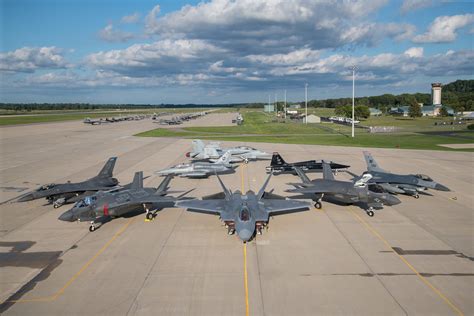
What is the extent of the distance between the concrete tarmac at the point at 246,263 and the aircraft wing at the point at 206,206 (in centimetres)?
130

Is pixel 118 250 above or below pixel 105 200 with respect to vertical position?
below

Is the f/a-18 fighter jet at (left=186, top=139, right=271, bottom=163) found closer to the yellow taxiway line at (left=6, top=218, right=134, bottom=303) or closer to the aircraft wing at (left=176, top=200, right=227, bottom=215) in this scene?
the aircraft wing at (left=176, top=200, right=227, bottom=215)

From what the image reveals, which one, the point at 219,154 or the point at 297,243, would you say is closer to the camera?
the point at 297,243

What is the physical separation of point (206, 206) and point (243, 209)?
375 centimetres

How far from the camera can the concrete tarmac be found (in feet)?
49.1

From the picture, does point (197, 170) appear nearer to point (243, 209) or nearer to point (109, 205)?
point (109, 205)

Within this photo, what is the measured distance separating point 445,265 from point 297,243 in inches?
312

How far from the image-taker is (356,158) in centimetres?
5334

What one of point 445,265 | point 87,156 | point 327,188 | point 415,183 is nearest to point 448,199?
point 415,183

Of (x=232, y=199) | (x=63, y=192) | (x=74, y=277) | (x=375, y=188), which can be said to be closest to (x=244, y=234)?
(x=232, y=199)

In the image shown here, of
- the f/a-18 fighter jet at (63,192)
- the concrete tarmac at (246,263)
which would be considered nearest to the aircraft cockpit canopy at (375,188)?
the concrete tarmac at (246,263)

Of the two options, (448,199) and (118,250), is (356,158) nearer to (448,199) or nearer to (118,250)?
(448,199)

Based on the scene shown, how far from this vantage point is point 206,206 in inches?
946

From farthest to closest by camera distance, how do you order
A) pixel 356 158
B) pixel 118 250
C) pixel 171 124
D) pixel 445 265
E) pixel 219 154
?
pixel 171 124 → pixel 356 158 → pixel 219 154 → pixel 118 250 → pixel 445 265
